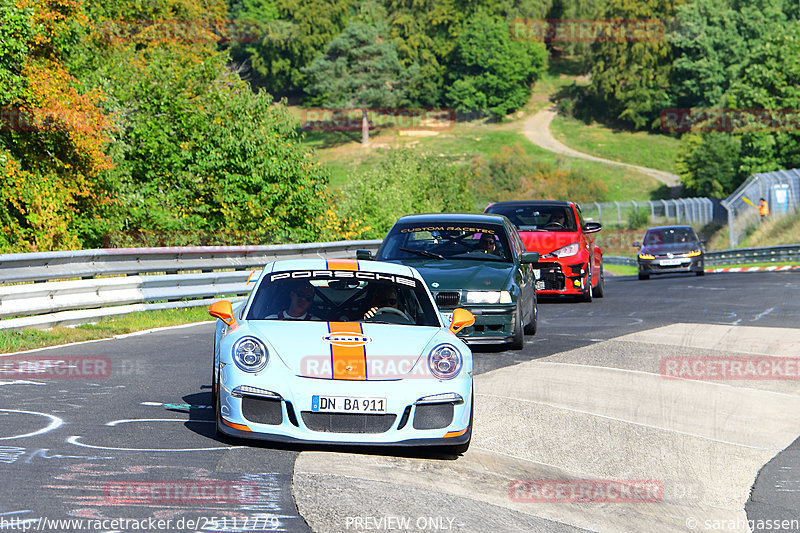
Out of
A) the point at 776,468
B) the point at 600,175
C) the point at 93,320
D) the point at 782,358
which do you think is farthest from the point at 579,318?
the point at 600,175

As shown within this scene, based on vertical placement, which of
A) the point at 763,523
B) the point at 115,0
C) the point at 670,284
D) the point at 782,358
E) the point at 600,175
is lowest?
the point at 600,175

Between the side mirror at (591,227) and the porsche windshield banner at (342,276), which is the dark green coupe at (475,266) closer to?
the porsche windshield banner at (342,276)

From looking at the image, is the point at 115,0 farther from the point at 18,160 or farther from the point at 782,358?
the point at 782,358

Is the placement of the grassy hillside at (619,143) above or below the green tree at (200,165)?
below

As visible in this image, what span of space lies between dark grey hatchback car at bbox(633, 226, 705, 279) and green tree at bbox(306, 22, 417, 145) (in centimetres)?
8399

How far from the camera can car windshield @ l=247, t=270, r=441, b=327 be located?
8.05m

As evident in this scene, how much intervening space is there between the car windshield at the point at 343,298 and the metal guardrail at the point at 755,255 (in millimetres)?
34853

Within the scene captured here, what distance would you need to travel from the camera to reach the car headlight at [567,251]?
18706 millimetres

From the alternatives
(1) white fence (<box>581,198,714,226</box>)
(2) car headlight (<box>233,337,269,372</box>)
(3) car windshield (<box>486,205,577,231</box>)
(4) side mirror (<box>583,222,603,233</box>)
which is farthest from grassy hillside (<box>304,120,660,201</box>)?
(2) car headlight (<box>233,337,269,372</box>)

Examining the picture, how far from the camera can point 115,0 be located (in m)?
37.8

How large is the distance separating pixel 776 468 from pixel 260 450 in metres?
3.74

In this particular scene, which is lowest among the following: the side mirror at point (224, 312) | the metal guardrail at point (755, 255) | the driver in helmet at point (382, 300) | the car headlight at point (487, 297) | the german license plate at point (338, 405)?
the metal guardrail at point (755, 255)

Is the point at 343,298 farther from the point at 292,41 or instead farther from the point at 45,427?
the point at 292,41

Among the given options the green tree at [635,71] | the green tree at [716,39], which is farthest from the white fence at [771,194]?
the green tree at [635,71]
